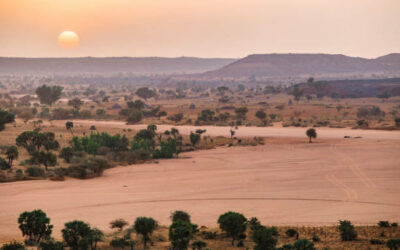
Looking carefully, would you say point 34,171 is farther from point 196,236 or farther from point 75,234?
point 196,236

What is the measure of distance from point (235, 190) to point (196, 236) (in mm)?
15129

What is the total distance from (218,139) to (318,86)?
4209 inches

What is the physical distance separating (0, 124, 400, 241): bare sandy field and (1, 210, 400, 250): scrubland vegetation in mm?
2934

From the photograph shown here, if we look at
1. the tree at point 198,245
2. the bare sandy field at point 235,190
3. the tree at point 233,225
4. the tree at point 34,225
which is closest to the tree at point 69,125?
the bare sandy field at point 235,190

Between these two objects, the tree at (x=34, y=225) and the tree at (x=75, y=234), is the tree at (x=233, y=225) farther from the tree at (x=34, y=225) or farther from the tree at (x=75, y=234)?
the tree at (x=34, y=225)

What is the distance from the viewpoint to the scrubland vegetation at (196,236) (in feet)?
84.8

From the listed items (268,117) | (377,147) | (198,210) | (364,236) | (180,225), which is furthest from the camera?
(268,117)

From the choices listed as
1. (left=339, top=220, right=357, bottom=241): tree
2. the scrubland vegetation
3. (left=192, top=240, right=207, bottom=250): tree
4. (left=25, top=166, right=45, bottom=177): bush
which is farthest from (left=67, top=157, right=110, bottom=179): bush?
(left=339, top=220, right=357, bottom=241): tree

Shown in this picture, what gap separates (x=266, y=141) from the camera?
252 ft

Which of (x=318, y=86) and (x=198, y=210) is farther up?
(x=318, y=86)

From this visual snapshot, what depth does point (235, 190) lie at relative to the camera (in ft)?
147

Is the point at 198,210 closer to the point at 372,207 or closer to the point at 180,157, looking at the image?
the point at 372,207

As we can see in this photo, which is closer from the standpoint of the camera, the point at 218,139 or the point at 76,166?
the point at 76,166

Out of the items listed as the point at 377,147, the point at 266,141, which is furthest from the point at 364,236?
the point at 266,141
